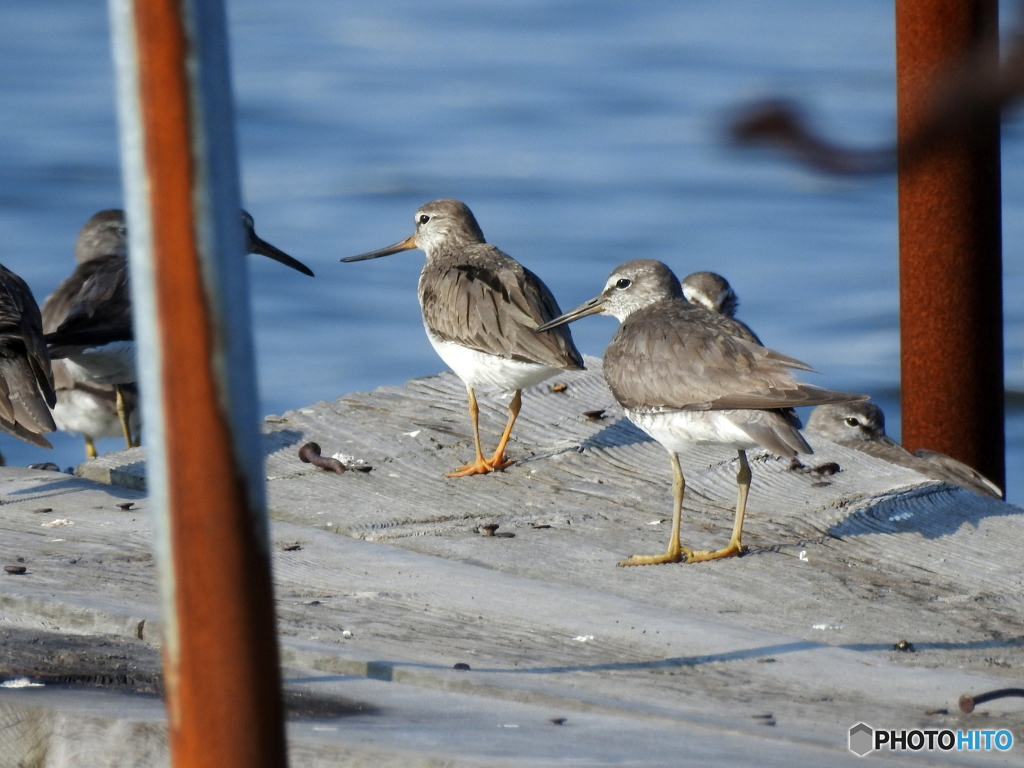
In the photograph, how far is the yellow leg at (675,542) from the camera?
3832 millimetres

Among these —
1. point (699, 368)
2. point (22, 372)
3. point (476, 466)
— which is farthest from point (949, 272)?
point (22, 372)

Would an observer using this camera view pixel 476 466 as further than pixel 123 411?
No

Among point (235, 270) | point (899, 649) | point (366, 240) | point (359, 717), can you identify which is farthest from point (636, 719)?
point (366, 240)

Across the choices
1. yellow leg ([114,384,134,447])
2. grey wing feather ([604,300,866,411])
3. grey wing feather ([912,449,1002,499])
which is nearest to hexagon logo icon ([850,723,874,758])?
grey wing feather ([604,300,866,411])

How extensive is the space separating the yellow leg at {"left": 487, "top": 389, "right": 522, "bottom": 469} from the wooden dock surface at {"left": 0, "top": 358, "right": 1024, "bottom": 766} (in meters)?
0.06

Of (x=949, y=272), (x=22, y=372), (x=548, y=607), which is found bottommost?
(x=548, y=607)

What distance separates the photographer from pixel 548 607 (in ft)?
10.9

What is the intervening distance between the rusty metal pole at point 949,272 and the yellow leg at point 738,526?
4.75 feet

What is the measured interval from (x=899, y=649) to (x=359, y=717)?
4.35 feet

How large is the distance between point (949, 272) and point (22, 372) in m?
3.58

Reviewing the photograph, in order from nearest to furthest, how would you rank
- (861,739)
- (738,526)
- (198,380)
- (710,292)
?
(198,380), (861,739), (738,526), (710,292)

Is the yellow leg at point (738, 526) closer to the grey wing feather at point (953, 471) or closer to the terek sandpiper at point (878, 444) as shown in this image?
the terek sandpiper at point (878, 444)

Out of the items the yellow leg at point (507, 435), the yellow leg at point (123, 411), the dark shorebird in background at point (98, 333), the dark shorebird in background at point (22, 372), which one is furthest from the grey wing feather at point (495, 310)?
the yellow leg at point (123, 411)

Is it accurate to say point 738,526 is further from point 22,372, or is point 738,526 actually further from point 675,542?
point 22,372
